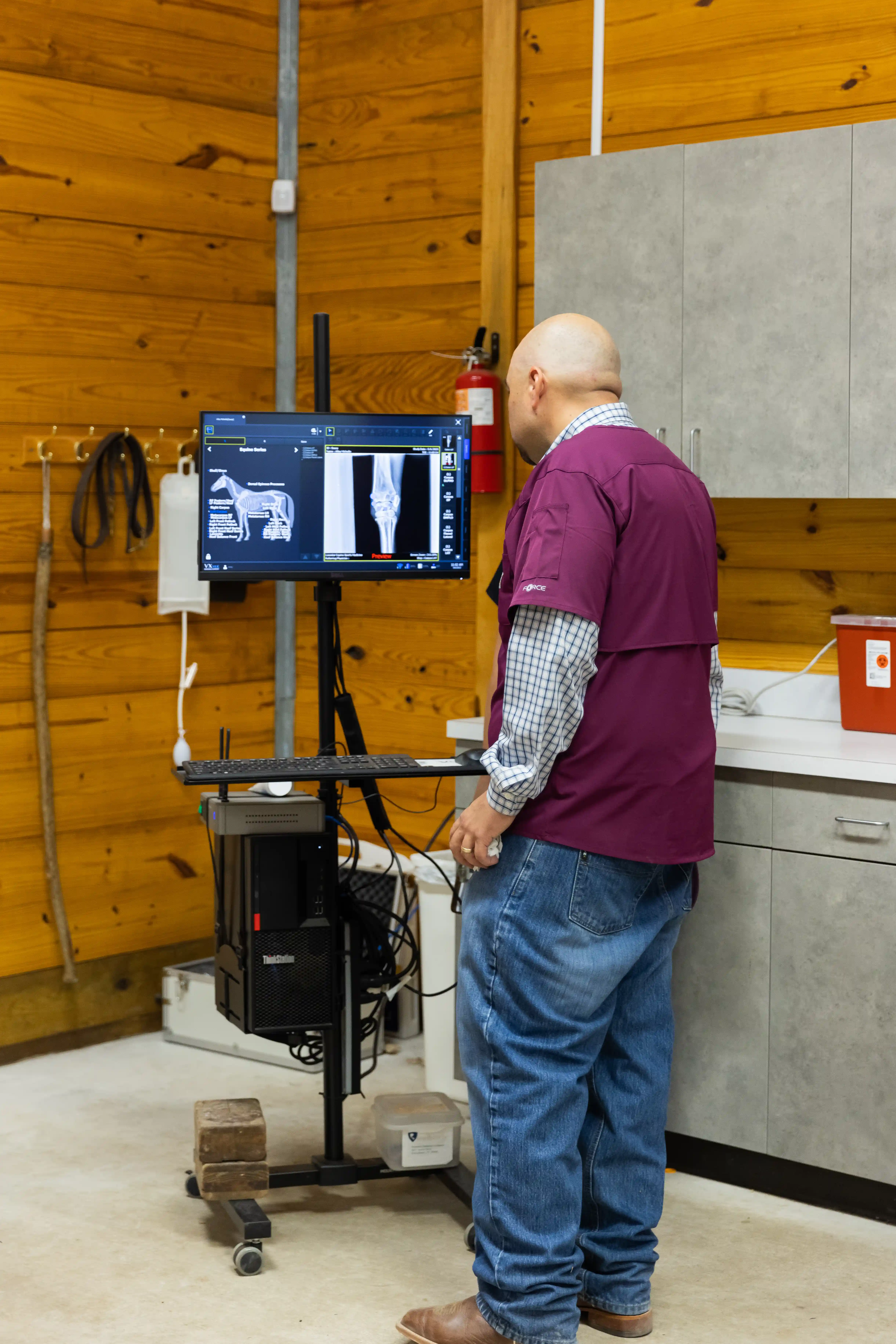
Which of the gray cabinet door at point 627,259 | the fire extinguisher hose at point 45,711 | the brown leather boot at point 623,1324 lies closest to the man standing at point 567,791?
the brown leather boot at point 623,1324

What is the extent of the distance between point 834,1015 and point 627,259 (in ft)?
5.47

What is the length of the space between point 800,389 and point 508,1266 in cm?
182

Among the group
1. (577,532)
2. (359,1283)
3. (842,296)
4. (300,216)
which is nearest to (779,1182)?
(359,1283)

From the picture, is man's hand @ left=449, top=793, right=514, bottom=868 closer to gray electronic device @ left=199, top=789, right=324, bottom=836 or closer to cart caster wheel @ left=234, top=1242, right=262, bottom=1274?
gray electronic device @ left=199, top=789, right=324, bottom=836

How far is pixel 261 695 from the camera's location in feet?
14.8

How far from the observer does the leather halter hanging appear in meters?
3.98

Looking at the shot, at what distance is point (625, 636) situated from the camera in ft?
7.67

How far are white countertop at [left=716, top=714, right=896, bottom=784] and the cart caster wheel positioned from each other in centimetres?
121

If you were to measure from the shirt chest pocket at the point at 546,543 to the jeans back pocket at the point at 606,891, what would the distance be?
0.43 m

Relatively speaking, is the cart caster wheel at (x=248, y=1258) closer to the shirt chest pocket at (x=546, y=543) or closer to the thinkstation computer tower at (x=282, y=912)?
the thinkstation computer tower at (x=282, y=912)

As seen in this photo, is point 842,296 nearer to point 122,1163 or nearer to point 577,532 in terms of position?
point 577,532

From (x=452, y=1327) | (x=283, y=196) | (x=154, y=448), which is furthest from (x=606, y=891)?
(x=283, y=196)

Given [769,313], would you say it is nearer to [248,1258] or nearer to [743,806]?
[743,806]

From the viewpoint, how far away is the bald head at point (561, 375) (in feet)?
8.05
